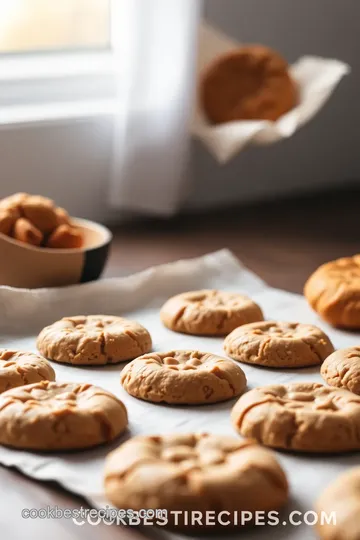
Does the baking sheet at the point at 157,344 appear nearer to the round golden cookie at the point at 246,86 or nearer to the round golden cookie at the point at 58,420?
the round golden cookie at the point at 58,420

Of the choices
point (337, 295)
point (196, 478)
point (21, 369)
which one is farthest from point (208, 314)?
point (196, 478)

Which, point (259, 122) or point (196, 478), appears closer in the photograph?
point (196, 478)

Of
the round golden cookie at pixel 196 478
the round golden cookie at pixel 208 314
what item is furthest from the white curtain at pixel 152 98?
the round golden cookie at pixel 196 478

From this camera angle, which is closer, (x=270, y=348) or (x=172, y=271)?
(x=270, y=348)

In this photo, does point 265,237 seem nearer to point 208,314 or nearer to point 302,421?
point 208,314

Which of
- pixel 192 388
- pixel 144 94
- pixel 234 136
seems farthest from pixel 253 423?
pixel 144 94

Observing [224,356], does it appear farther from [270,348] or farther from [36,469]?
[36,469]

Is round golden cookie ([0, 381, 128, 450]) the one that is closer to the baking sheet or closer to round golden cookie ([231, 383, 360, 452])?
the baking sheet
